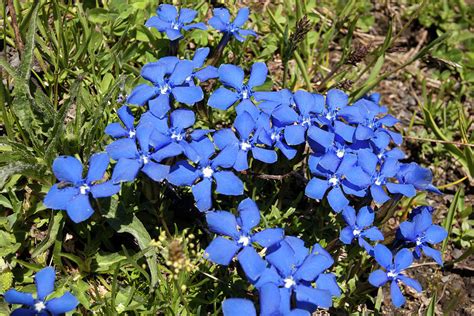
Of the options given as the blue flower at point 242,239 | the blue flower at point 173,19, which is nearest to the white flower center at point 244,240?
the blue flower at point 242,239

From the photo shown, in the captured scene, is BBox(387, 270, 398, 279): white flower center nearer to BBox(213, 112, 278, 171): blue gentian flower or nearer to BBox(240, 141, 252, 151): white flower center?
BBox(213, 112, 278, 171): blue gentian flower

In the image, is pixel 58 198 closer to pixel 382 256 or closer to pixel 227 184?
pixel 227 184

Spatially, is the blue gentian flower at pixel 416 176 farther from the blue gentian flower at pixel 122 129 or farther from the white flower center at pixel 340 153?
the blue gentian flower at pixel 122 129

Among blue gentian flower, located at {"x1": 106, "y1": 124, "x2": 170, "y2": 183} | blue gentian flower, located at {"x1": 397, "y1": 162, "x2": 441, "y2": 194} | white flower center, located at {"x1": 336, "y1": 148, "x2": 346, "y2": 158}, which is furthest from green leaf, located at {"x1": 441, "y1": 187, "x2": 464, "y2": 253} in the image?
blue gentian flower, located at {"x1": 106, "y1": 124, "x2": 170, "y2": 183}

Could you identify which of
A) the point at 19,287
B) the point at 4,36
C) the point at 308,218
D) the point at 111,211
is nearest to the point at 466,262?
the point at 308,218

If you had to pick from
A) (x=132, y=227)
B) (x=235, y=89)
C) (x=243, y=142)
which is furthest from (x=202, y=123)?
(x=132, y=227)

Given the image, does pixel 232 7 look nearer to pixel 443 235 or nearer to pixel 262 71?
pixel 262 71

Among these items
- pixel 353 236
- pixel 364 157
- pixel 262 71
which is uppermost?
pixel 262 71

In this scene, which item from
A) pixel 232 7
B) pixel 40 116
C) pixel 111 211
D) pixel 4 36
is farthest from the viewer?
pixel 232 7
